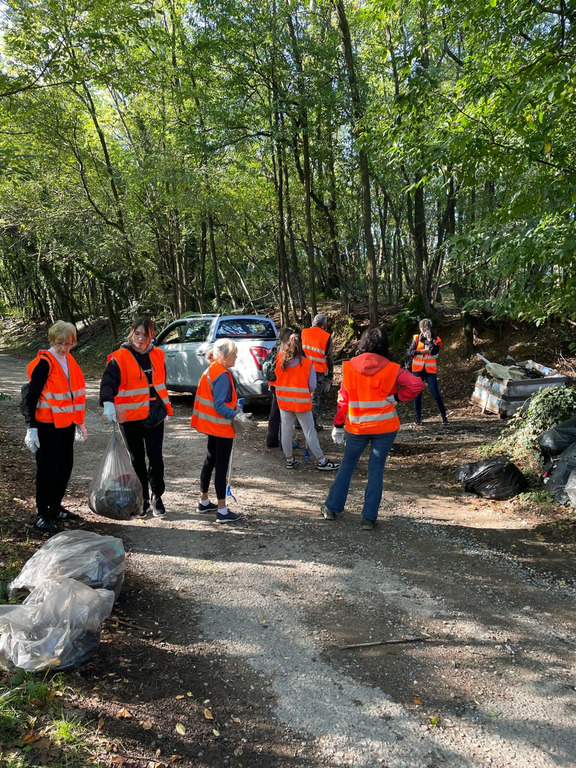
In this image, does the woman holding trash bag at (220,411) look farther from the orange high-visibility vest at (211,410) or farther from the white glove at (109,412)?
the white glove at (109,412)

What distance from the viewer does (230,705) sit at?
2592mm

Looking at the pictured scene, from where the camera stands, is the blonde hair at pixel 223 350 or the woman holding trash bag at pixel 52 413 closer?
the woman holding trash bag at pixel 52 413

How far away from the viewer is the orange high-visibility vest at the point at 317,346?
784 cm

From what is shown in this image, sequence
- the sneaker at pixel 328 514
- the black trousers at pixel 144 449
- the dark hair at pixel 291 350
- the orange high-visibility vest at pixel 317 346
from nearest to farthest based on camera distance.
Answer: the black trousers at pixel 144 449
the sneaker at pixel 328 514
the dark hair at pixel 291 350
the orange high-visibility vest at pixel 317 346

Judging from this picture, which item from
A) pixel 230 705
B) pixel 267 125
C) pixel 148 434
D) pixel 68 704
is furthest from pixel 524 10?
pixel 267 125

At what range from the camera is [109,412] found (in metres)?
4.37

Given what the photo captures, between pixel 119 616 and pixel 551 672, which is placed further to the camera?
pixel 119 616

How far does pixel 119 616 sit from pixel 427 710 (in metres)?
1.94

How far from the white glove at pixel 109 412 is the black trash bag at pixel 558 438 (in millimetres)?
4671

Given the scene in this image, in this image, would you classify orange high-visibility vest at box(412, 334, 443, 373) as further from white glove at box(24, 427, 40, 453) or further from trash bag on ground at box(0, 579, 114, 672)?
trash bag on ground at box(0, 579, 114, 672)

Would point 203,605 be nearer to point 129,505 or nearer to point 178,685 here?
point 178,685

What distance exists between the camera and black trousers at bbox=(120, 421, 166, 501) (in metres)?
4.78

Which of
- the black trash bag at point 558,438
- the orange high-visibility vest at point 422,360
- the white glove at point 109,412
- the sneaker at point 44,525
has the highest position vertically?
the white glove at point 109,412

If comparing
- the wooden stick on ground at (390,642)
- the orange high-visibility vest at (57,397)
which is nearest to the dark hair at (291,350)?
the orange high-visibility vest at (57,397)
